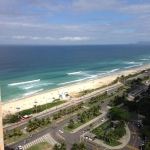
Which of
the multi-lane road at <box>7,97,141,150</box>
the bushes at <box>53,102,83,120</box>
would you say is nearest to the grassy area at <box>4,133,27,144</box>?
the multi-lane road at <box>7,97,141,150</box>

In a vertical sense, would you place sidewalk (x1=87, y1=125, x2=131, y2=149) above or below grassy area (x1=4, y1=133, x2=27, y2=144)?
above

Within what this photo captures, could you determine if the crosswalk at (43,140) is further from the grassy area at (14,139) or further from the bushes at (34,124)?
the bushes at (34,124)

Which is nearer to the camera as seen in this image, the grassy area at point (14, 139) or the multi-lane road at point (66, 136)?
the multi-lane road at point (66, 136)

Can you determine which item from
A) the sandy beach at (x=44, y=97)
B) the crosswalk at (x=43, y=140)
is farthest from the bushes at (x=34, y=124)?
the sandy beach at (x=44, y=97)

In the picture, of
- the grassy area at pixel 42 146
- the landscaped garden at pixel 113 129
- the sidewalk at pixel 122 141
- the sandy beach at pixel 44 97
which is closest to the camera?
the grassy area at pixel 42 146

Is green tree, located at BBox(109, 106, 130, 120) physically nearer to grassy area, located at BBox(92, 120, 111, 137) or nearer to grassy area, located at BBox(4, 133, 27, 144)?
grassy area, located at BBox(92, 120, 111, 137)

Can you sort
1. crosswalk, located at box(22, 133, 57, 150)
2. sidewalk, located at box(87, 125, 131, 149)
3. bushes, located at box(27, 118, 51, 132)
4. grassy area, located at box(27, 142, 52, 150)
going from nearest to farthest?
grassy area, located at box(27, 142, 52, 150) → sidewalk, located at box(87, 125, 131, 149) → crosswalk, located at box(22, 133, 57, 150) → bushes, located at box(27, 118, 51, 132)

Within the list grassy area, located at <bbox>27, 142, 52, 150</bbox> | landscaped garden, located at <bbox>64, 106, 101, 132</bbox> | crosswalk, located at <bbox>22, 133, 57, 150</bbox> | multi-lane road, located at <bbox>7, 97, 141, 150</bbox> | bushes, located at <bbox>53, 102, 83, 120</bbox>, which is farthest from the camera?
bushes, located at <bbox>53, 102, 83, 120</bbox>

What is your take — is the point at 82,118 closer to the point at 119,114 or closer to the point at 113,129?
the point at 113,129

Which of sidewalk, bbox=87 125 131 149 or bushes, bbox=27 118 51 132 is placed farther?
bushes, bbox=27 118 51 132

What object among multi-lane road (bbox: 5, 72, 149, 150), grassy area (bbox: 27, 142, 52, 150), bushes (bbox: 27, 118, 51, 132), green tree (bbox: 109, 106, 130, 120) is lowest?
grassy area (bbox: 27, 142, 52, 150)

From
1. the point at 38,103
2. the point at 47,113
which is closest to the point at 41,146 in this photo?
the point at 47,113
